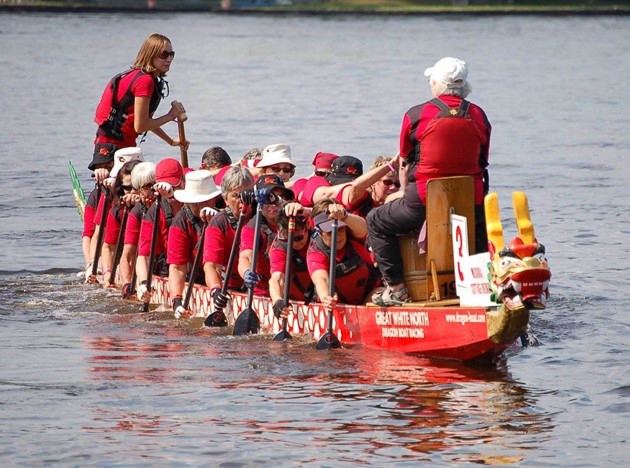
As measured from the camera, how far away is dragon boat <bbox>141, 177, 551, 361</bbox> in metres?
9.43

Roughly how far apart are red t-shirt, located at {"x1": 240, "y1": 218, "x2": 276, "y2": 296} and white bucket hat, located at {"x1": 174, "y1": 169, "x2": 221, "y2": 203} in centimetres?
63

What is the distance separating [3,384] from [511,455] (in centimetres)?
390

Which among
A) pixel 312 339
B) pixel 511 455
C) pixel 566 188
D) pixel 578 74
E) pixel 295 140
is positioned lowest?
pixel 511 455

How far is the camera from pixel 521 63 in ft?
160

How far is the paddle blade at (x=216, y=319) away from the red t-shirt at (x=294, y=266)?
745 mm

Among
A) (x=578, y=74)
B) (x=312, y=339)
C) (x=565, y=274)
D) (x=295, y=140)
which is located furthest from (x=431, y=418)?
(x=578, y=74)

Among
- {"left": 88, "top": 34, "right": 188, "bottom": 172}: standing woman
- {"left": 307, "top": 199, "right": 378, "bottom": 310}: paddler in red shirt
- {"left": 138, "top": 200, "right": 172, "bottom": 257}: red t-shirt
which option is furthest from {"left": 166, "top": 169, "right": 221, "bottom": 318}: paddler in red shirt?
{"left": 307, "top": 199, "right": 378, "bottom": 310}: paddler in red shirt

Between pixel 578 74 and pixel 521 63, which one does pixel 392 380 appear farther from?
pixel 521 63

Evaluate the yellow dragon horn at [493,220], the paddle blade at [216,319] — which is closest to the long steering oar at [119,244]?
the paddle blade at [216,319]

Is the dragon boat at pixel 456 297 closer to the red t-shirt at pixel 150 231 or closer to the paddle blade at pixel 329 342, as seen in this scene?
the paddle blade at pixel 329 342

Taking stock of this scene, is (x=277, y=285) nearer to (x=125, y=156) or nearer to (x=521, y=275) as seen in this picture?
(x=521, y=275)

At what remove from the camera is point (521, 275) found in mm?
9305

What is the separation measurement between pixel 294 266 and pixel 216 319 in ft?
3.23

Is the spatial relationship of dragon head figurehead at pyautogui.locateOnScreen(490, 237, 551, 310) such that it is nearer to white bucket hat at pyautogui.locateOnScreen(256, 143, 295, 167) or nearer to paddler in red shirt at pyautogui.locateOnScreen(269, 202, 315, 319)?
paddler in red shirt at pyautogui.locateOnScreen(269, 202, 315, 319)
